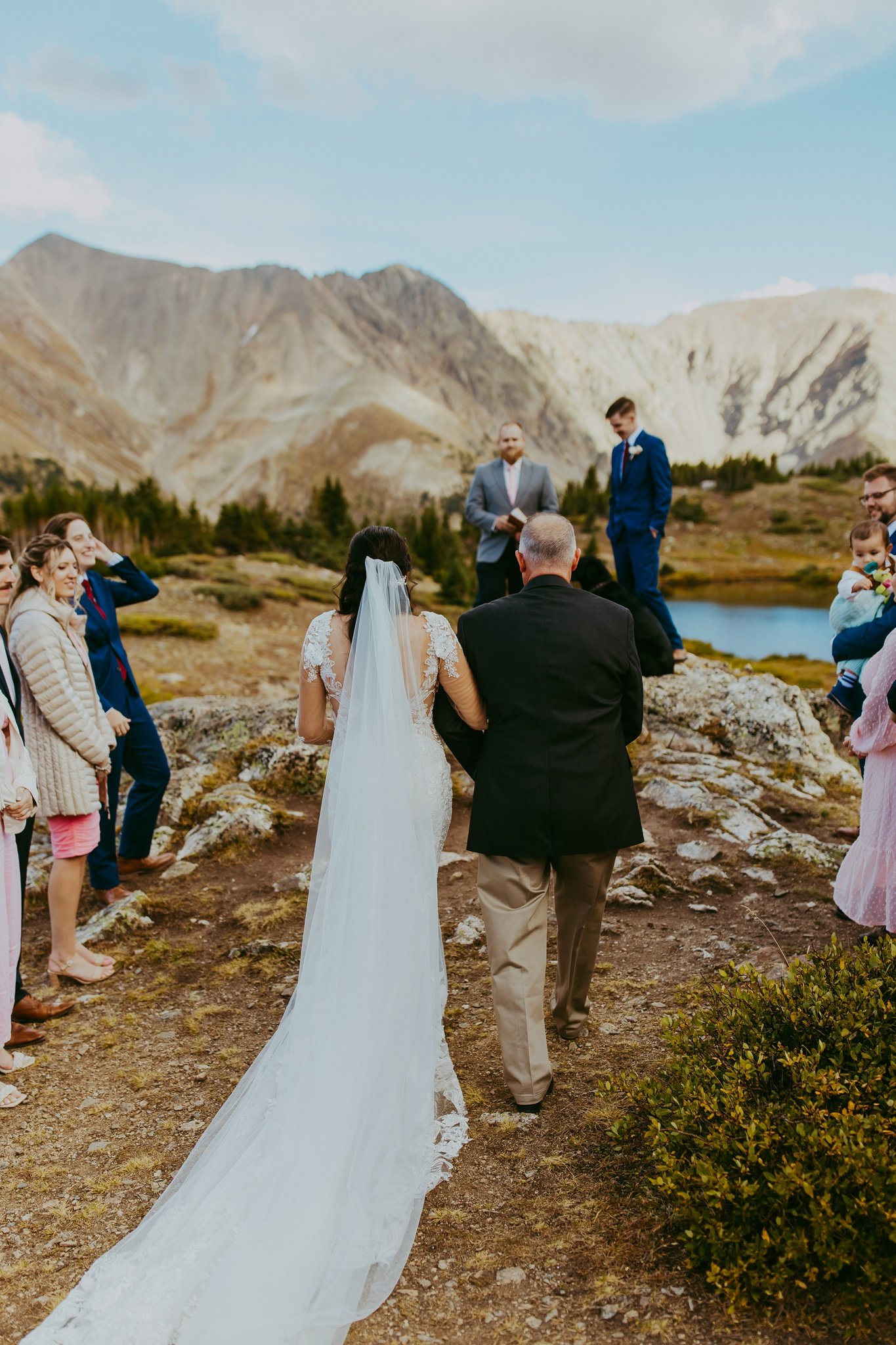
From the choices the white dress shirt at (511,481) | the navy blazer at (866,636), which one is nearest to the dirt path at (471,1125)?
the navy blazer at (866,636)

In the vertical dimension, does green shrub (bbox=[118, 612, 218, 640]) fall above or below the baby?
below

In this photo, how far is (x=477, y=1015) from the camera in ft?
19.2

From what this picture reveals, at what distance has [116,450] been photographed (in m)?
198

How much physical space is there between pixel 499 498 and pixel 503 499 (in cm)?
5

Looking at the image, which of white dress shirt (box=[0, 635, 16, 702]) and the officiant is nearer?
white dress shirt (box=[0, 635, 16, 702])

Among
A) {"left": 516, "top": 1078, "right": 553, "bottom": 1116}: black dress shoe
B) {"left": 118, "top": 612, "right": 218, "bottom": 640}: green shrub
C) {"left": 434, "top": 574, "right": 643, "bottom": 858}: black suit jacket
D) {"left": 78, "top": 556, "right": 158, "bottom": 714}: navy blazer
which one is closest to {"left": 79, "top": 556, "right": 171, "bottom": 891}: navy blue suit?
{"left": 78, "top": 556, "right": 158, "bottom": 714}: navy blazer

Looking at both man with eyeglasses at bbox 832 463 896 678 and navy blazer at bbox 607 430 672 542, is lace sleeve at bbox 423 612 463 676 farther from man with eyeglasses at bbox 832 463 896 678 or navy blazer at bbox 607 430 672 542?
navy blazer at bbox 607 430 672 542

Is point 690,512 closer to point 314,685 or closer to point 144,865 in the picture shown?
point 144,865

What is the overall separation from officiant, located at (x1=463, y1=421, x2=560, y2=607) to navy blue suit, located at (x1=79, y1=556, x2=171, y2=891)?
351 centimetres

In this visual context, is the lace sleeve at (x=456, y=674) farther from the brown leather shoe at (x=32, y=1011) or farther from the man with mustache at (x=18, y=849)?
the brown leather shoe at (x=32, y=1011)

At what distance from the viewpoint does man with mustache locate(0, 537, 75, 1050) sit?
5680mm

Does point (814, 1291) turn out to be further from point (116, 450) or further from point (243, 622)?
point (116, 450)

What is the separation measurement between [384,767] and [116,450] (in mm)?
210918

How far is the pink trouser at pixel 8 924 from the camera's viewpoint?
5.32m
